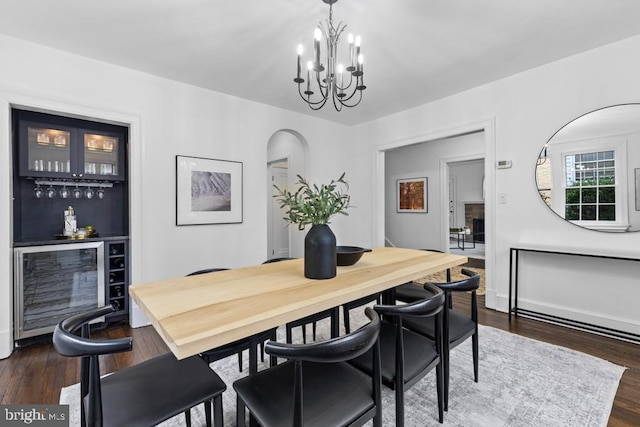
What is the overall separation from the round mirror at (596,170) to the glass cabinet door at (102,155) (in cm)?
444

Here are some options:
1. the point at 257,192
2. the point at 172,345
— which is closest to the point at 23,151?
the point at 257,192

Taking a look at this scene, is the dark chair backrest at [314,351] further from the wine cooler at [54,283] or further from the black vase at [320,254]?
the wine cooler at [54,283]

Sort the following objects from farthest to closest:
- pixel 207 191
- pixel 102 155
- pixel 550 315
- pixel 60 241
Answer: pixel 207 191
pixel 102 155
pixel 550 315
pixel 60 241

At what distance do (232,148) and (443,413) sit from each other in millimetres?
3324

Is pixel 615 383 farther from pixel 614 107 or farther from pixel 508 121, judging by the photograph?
pixel 508 121

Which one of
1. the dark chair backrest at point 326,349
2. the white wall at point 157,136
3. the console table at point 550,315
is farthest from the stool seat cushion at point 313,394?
the console table at point 550,315

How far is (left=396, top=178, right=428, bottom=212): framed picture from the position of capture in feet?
21.7

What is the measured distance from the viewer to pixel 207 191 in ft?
11.6

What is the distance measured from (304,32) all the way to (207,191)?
2.01 meters

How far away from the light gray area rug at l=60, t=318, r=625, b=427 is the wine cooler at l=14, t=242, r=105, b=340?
3.62ft

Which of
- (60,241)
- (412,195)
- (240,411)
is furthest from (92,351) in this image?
(412,195)

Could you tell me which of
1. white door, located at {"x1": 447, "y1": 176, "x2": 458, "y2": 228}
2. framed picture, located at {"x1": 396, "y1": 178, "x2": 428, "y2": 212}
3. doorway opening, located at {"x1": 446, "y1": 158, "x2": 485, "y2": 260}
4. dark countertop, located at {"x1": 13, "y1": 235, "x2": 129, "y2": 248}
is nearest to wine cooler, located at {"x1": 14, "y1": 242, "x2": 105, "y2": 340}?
dark countertop, located at {"x1": 13, "y1": 235, "x2": 129, "y2": 248}

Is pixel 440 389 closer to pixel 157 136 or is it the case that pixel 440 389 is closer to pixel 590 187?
pixel 590 187

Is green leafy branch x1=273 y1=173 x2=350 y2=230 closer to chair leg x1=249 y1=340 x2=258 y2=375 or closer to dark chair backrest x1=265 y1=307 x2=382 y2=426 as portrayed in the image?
chair leg x1=249 y1=340 x2=258 y2=375
